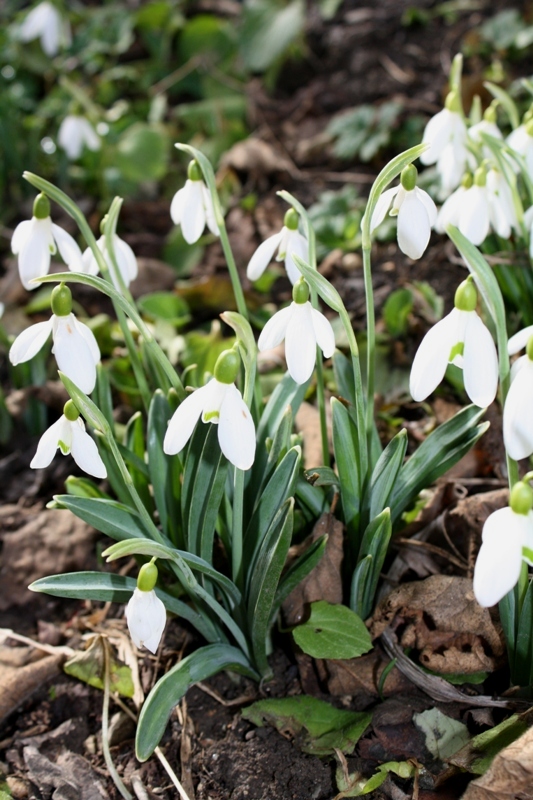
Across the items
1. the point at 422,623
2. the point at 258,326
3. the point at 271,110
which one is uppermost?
the point at 271,110

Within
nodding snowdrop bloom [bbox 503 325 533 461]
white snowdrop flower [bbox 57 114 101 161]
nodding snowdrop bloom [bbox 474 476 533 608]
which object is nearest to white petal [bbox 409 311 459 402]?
nodding snowdrop bloom [bbox 503 325 533 461]

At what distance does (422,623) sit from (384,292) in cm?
118

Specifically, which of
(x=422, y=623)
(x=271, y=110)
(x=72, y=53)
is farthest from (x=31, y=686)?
(x=72, y=53)

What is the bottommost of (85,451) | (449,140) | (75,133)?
(85,451)

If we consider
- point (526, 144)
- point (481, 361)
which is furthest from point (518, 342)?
point (526, 144)

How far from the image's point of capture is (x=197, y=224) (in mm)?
1486

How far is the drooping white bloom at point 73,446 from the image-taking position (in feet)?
3.69

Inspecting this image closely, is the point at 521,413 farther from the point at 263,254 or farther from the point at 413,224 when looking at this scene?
the point at 263,254

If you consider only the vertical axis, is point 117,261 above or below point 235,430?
above

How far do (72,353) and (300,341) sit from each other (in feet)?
1.10

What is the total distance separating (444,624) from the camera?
1392mm

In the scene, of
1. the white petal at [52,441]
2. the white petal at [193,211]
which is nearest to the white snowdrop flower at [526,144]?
the white petal at [193,211]

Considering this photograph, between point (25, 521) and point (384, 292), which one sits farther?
point (384, 292)

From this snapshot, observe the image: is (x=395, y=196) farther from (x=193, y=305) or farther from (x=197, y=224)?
(x=193, y=305)
